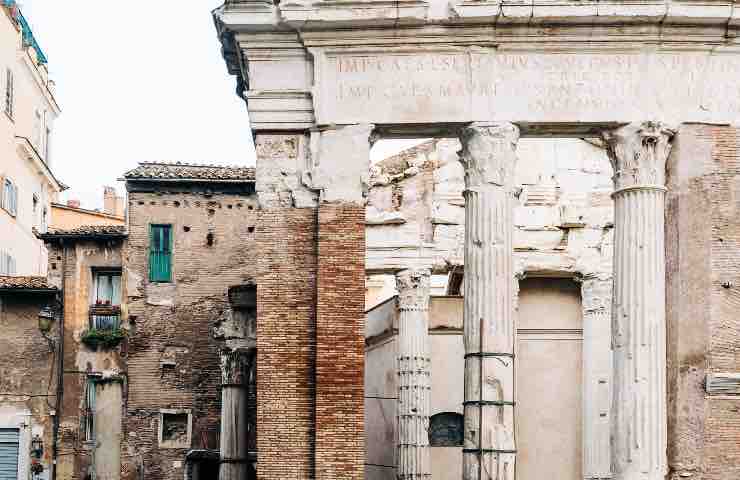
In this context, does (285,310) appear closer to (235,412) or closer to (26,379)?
(235,412)

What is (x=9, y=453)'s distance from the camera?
2789 centimetres

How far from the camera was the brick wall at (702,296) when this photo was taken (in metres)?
16.7

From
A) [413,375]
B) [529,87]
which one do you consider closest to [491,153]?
[529,87]

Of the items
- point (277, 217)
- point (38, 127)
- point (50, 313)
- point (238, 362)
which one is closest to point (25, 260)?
point (38, 127)

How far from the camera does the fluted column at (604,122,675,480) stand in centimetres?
1667

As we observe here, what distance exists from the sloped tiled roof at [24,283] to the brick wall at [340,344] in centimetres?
1185

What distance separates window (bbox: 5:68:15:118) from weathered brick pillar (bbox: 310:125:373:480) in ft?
61.4

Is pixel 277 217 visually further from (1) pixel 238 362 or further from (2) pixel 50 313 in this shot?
(2) pixel 50 313

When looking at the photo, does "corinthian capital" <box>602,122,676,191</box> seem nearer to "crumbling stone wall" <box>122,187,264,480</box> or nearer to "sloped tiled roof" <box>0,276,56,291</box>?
"crumbling stone wall" <box>122,187,264,480</box>

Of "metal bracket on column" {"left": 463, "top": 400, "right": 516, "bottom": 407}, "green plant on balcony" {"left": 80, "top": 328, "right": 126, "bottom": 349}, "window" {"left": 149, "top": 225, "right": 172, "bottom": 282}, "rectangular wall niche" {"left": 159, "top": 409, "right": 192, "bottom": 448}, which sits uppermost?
"window" {"left": 149, "top": 225, "right": 172, "bottom": 282}

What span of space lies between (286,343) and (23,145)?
19.9 metres

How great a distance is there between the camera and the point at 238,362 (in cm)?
2228

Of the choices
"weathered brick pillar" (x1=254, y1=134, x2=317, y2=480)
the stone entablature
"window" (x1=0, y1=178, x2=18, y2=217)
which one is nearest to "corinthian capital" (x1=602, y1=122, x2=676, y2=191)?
the stone entablature

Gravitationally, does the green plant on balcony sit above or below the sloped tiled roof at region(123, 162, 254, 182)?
below
